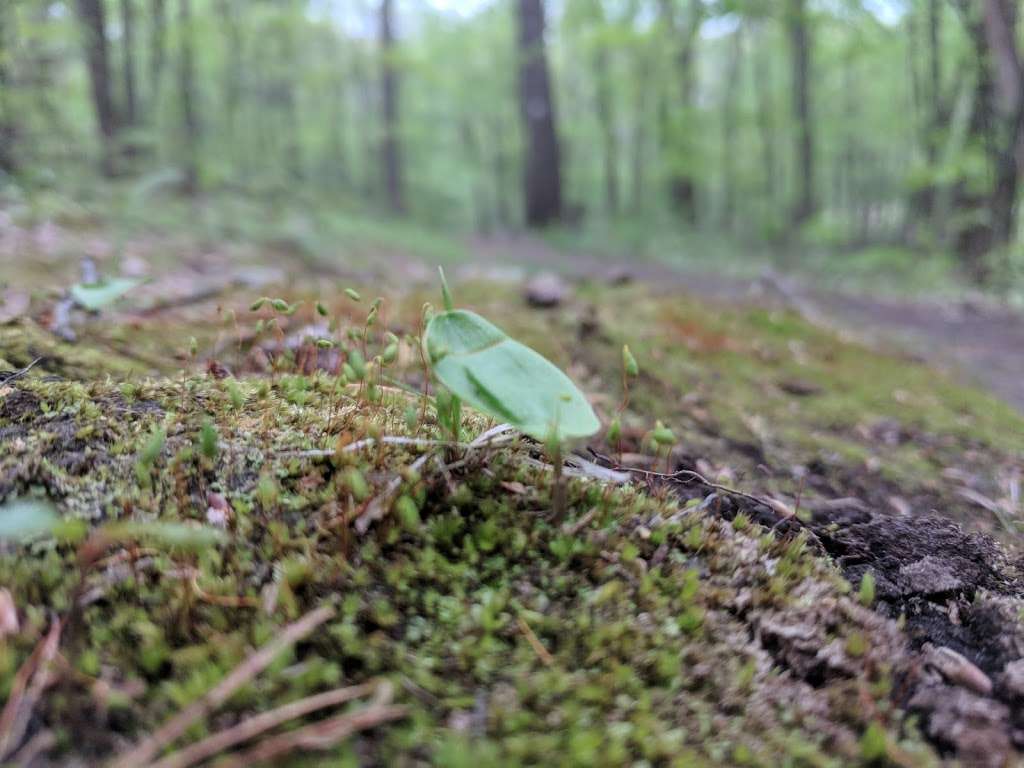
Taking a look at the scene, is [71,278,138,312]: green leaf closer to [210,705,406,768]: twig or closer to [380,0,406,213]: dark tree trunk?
[210,705,406,768]: twig

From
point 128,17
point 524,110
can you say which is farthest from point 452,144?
point 128,17

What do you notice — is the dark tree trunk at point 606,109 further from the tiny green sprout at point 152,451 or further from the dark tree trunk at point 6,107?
the tiny green sprout at point 152,451

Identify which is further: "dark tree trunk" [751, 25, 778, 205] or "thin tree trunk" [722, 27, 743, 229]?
"thin tree trunk" [722, 27, 743, 229]

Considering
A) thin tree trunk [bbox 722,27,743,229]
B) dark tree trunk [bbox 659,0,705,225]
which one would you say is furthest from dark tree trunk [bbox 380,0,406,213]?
thin tree trunk [bbox 722,27,743,229]

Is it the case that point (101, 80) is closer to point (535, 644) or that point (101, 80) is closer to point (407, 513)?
point (407, 513)

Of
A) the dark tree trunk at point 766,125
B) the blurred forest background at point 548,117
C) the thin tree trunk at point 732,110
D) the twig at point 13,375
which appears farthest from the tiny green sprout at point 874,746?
the thin tree trunk at point 732,110
